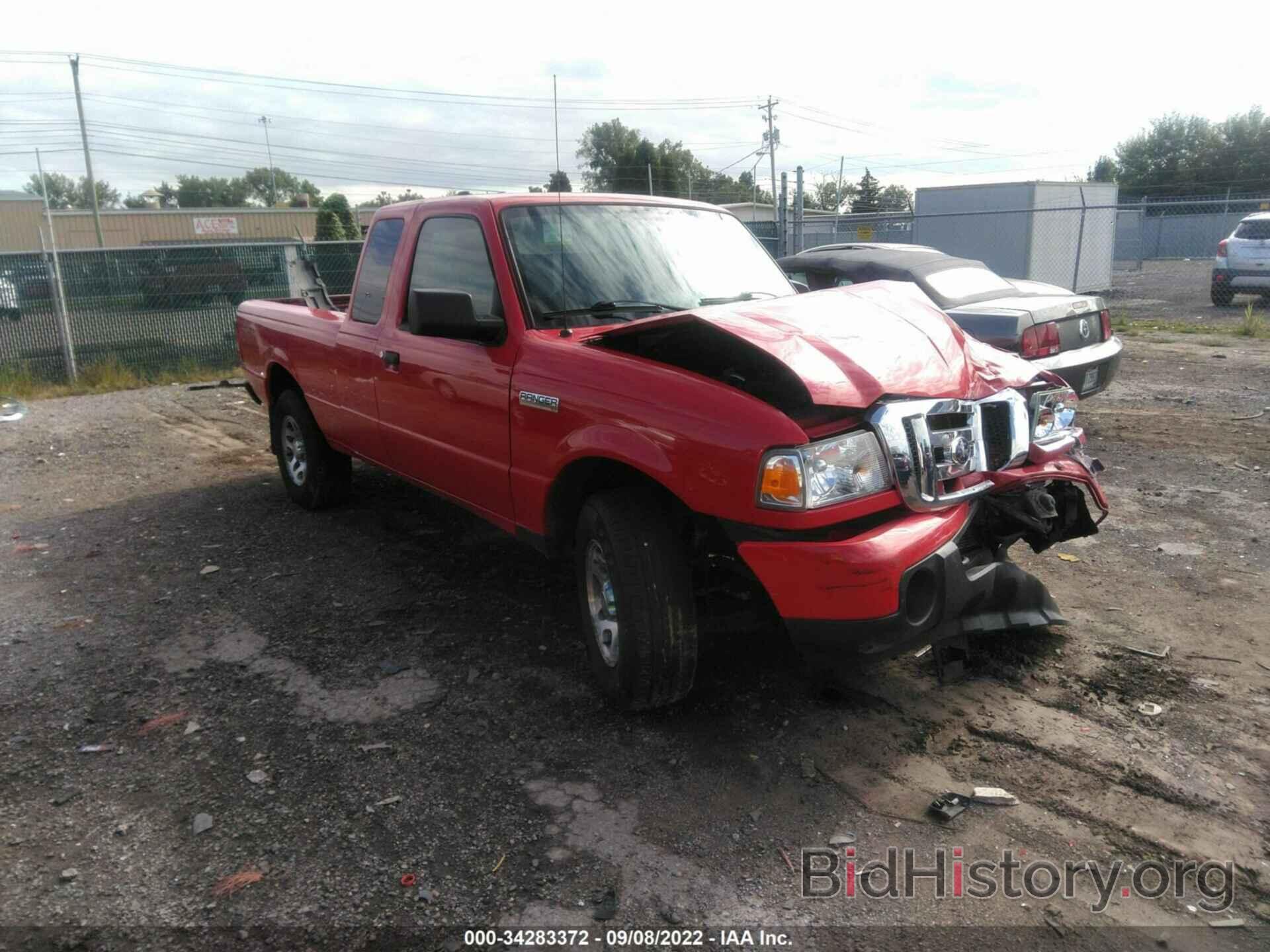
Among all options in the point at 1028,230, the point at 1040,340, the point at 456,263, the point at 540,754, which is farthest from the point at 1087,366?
the point at 1028,230

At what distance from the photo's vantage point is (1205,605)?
4609 mm

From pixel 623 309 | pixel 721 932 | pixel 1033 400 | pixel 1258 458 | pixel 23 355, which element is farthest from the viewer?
pixel 23 355

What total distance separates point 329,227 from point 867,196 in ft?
145

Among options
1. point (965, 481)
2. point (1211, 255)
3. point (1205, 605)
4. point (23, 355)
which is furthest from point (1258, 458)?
point (1211, 255)

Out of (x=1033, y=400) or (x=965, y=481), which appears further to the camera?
(x=1033, y=400)

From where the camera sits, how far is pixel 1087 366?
Result: 746 centimetres

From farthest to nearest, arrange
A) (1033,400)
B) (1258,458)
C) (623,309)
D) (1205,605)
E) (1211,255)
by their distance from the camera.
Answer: (1211,255) → (1258,458) → (1205,605) → (623,309) → (1033,400)

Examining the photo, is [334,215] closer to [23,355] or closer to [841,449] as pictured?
[23,355]

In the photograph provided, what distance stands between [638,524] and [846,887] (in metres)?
1.38

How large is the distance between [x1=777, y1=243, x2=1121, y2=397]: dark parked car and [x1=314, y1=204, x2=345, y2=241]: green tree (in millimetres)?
22489

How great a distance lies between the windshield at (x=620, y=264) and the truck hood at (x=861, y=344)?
0.41 metres

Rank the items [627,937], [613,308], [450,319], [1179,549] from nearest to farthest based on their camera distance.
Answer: [627,937], [450,319], [613,308], [1179,549]

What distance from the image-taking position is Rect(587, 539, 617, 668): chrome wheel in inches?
148

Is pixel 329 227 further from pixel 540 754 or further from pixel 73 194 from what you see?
pixel 73 194
